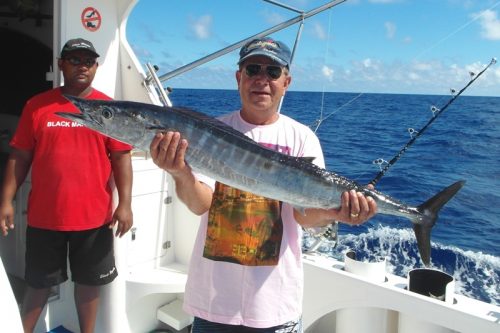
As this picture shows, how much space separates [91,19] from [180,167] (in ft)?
7.02

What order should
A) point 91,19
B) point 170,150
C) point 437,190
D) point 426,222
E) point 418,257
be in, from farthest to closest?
1. point 437,190
2. point 418,257
3. point 91,19
4. point 426,222
5. point 170,150

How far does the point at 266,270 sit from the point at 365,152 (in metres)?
13.8

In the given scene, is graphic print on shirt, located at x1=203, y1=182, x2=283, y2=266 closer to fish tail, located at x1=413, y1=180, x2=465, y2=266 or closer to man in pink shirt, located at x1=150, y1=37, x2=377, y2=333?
man in pink shirt, located at x1=150, y1=37, x2=377, y2=333

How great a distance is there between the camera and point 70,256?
2.71 metres

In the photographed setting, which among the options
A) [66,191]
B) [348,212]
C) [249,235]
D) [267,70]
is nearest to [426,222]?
[348,212]

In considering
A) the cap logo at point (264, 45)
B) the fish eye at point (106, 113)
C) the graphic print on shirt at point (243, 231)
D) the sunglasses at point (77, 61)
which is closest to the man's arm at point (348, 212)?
the graphic print on shirt at point (243, 231)

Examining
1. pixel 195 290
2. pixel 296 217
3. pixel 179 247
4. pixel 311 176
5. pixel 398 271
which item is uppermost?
pixel 311 176

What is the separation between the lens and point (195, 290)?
1801 millimetres

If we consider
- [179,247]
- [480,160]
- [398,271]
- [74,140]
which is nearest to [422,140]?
[480,160]

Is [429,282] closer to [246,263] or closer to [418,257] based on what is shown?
[246,263]

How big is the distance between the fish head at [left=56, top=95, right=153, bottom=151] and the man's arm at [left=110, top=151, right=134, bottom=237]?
0.95 m

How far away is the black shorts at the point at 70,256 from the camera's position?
102 inches

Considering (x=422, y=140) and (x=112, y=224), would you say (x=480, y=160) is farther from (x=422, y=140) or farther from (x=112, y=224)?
(x=112, y=224)

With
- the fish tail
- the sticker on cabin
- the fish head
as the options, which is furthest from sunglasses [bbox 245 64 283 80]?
the sticker on cabin
